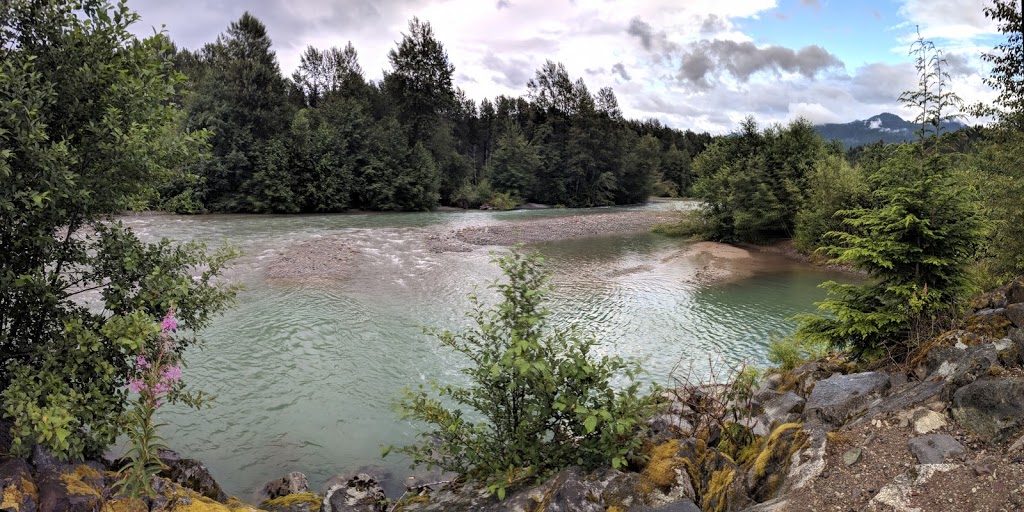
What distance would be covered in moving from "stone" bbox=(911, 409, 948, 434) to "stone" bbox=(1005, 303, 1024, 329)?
3.04 meters

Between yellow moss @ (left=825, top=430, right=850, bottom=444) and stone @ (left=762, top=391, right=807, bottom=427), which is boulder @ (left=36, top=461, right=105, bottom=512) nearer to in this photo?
yellow moss @ (left=825, top=430, right=850, bottom=444)

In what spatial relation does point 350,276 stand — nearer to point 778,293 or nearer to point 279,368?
point 279,368

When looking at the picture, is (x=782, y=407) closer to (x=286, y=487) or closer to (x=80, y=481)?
(x=286, y=487)

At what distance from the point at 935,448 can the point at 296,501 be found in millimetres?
7328

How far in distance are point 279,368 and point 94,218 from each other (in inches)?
299

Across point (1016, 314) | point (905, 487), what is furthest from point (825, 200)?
point (905, 487)

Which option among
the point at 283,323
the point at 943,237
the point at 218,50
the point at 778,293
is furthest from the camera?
the point at 218,50

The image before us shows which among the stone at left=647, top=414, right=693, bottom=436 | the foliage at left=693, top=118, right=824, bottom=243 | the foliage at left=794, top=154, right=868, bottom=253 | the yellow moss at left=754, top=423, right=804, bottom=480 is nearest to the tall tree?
the foliage at left=693, top=118, right=824, bottom=243

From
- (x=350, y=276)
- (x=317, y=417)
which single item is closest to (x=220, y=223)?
(x=350, y=276)

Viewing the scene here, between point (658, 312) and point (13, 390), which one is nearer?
point (13, 390)

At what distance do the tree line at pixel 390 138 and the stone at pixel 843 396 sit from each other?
34.0m

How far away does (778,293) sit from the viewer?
21.5 meters

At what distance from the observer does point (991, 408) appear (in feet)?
14.4

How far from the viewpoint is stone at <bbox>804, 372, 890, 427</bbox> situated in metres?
5.47
